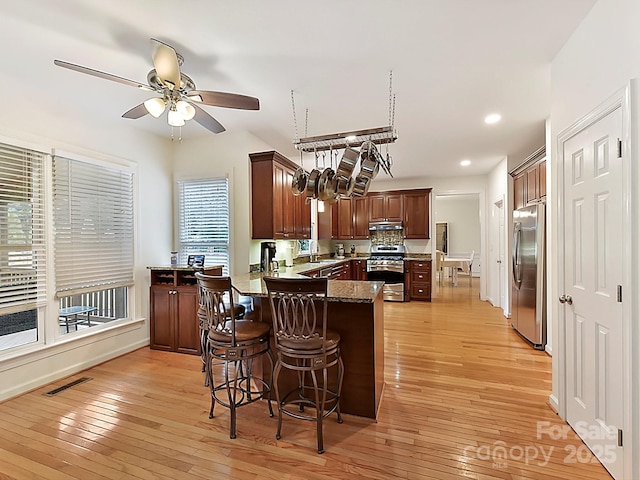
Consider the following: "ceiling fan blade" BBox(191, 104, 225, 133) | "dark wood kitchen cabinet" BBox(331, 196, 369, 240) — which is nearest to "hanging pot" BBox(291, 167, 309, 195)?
"ceiling fan blade" BBox(191, 104, 225, 133)

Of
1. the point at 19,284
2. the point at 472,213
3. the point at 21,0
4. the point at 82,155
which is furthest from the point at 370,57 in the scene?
the point at 472,213

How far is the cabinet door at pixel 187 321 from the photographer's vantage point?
3793 millimetres

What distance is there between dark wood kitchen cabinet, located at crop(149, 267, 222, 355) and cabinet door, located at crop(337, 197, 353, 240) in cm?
408

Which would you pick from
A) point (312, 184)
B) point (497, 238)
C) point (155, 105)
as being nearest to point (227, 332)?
point (312, 184)

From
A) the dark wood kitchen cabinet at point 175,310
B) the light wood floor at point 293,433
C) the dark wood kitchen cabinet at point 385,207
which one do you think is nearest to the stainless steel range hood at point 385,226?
the dark wood kitchen cabinet at point 385,207

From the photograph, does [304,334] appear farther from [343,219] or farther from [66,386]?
[343,219]

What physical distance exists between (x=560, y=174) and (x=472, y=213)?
29.9 feet

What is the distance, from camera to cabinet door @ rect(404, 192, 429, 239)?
6961mm

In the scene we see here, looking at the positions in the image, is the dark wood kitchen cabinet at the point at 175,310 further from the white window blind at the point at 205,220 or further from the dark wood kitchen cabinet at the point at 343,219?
the dark wood kitchen cabinet at the point at 343,219

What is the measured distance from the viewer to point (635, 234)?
5.22ft

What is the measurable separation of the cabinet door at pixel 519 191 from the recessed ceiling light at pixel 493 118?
132 centimetres

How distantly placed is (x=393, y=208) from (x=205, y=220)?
14.3ft

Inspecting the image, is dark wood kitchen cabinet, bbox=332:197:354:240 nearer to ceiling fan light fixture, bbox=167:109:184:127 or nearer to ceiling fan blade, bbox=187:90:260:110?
ceiling fan blade, bbox=187:90:260:110

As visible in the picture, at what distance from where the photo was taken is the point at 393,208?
7.21 metres
